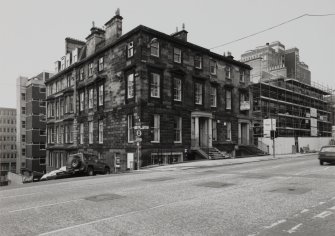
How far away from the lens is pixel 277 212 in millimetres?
7539

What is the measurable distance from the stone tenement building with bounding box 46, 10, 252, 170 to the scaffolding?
7103 millimetres

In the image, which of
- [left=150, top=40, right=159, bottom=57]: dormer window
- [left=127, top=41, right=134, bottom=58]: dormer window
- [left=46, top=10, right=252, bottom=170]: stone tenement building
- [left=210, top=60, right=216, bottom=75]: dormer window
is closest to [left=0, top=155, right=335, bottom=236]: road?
[left=46, top=10, right=252, bottom=170]: stone tenement building

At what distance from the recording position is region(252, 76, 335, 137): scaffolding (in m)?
44.1

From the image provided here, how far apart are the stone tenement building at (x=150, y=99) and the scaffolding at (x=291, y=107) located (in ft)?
23.3

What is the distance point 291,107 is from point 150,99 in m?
34.7

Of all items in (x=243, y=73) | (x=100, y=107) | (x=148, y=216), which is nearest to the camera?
(x=148, y=216)

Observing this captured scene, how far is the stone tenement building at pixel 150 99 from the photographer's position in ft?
85.5

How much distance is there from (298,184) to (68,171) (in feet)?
48.5

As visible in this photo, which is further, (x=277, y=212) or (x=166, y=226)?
(x=277, y=212)

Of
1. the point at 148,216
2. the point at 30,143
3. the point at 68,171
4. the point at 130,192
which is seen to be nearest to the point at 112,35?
the point at 68,171

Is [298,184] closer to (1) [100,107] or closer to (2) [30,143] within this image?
(1) [100,107]

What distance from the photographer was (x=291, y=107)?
172 ft

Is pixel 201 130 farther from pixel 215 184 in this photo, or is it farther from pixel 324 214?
pixel 324 214

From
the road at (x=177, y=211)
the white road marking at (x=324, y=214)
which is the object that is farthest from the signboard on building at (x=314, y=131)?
the white road marking at (x=324, y=214)
